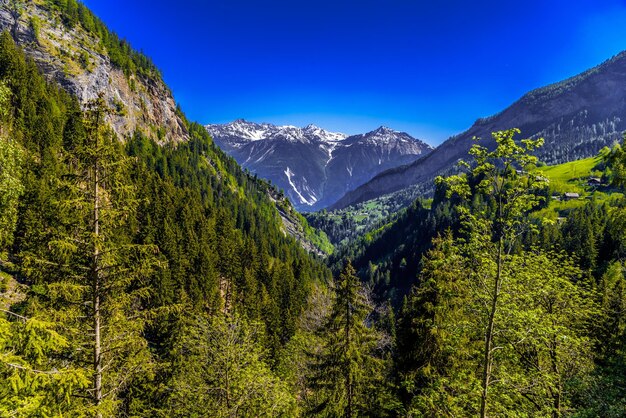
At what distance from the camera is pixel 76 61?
5581 inches

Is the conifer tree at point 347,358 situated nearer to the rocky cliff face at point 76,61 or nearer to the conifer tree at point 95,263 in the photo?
the conifer tree at point 95,263

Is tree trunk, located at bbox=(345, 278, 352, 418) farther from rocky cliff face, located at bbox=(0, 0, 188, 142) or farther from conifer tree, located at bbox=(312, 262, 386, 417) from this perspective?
rocky cliff face, located at bbox=(0, 0, 188, 142)

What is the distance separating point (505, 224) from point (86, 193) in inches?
618

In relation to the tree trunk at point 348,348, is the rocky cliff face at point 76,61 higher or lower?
higher

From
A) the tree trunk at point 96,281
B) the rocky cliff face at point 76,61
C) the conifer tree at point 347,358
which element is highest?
the rocky cliff face at point 76,61

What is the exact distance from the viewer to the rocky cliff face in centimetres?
12812

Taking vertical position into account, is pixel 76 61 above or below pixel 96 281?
above

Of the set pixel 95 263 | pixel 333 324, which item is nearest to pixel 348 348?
pixel 333 324

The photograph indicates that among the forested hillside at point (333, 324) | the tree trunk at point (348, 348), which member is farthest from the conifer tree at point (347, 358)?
the forested hillside at point (333, 324)

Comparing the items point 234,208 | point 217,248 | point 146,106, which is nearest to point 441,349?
point 217,248

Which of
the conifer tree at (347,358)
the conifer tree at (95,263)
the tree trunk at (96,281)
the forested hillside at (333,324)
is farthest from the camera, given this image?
the conifer tree at (347,358)

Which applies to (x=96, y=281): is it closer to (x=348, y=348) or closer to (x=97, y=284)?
(x=97, y=284)

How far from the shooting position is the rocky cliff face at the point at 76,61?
128 m

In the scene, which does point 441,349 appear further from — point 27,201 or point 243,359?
point 27,201
